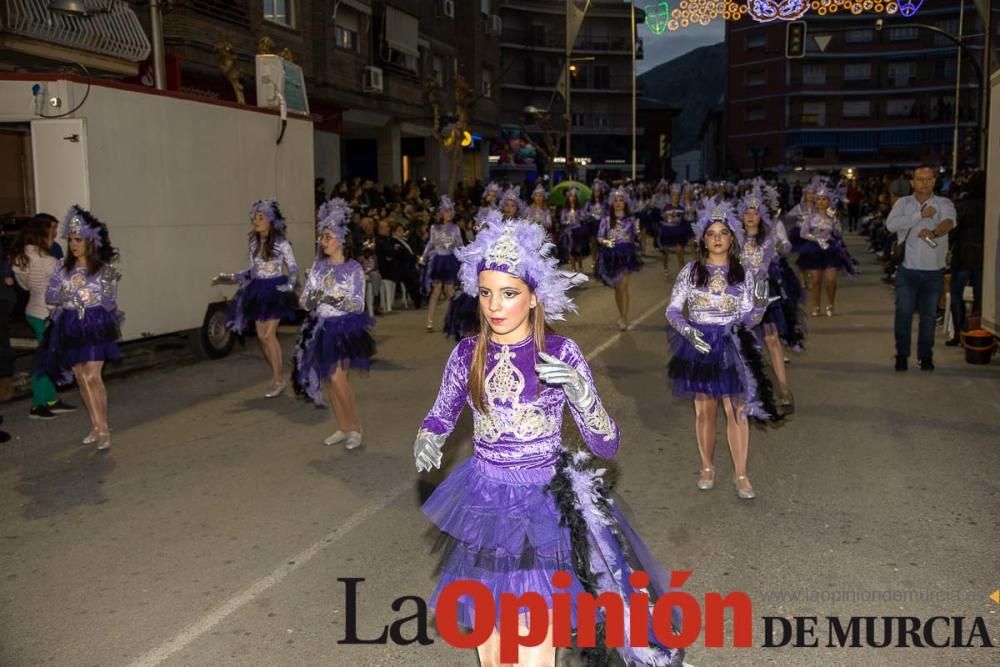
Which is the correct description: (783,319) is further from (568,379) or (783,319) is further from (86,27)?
(86,27)

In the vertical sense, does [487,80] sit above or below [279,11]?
above

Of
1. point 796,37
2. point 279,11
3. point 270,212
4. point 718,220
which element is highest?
point 279,11

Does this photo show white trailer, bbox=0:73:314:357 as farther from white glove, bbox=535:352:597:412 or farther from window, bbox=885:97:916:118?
window, bbox=885:97:916:118

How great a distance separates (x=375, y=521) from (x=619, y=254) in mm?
9801

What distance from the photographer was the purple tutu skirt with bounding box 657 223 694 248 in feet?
80.2

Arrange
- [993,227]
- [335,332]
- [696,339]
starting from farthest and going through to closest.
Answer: [993,227] → [335,332] → [696,339]

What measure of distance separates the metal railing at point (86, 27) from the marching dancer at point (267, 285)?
6.44 metres

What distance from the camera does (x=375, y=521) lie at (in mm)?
6602

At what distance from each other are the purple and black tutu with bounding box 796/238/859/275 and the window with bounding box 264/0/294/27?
1590cm

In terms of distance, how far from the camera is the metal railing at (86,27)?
47.9ft

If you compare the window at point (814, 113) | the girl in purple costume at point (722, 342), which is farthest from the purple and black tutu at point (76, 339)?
the window at point (814, 113)

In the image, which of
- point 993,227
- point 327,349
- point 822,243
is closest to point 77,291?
point 327,349

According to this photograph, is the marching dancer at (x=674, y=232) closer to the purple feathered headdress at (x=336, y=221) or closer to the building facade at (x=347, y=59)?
the building facade at (x=347, y=59)

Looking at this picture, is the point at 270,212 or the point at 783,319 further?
the point at 270,212
